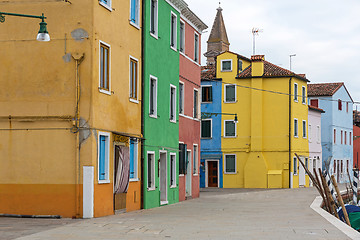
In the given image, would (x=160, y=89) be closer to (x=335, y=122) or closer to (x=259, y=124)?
(x=259, y=124)

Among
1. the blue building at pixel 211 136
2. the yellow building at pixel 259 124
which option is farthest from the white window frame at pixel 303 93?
the blue building at pixel 211 136

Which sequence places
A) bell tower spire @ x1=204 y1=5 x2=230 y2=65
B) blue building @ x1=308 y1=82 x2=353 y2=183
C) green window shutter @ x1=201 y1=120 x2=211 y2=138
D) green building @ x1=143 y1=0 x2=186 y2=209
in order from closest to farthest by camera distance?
green building @ x1=143 y1=0 x2=186 y2=209 → green window shutter @ x1=201 y1=120 x2=211 y2=138 → blue building @ x1=308 y1=82 x2=353 y2=183 → bell tower spire @ x1=204 y1=5 x2=230 y2=65

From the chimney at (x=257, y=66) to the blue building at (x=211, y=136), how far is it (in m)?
2.71

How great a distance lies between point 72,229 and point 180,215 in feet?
17.7

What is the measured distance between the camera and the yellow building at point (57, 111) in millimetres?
17766

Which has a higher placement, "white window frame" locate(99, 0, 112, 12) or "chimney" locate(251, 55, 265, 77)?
"chimney" locate(251, 55, 265, 77)

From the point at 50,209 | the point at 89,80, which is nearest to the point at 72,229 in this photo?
the point at 50,209

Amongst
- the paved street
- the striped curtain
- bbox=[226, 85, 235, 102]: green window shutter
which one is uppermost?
bbox=[226, 85, 235, 102]: green window shutter

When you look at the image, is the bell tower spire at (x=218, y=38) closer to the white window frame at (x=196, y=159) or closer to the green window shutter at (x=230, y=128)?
the green window shutter at (x=230, y=128)

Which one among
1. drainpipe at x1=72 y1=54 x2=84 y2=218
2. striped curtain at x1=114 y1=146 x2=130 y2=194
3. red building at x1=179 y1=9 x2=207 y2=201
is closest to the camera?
drainpipe at x1=72 y1=54 x2=84 y2=218

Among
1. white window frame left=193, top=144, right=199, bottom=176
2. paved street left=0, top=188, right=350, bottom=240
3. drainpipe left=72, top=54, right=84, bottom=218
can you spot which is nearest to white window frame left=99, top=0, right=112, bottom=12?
drainpipe left=72, top=54, right=84, bottom=218

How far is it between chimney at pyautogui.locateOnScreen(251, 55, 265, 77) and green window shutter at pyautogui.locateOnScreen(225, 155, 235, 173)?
6.35 meters

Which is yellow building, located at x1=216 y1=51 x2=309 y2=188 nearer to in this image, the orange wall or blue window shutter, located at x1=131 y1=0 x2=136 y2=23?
blue window shutter, located at x1=131 y1=0 x2=136 y2=23

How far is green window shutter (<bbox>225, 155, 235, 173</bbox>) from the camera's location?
4632 cm
